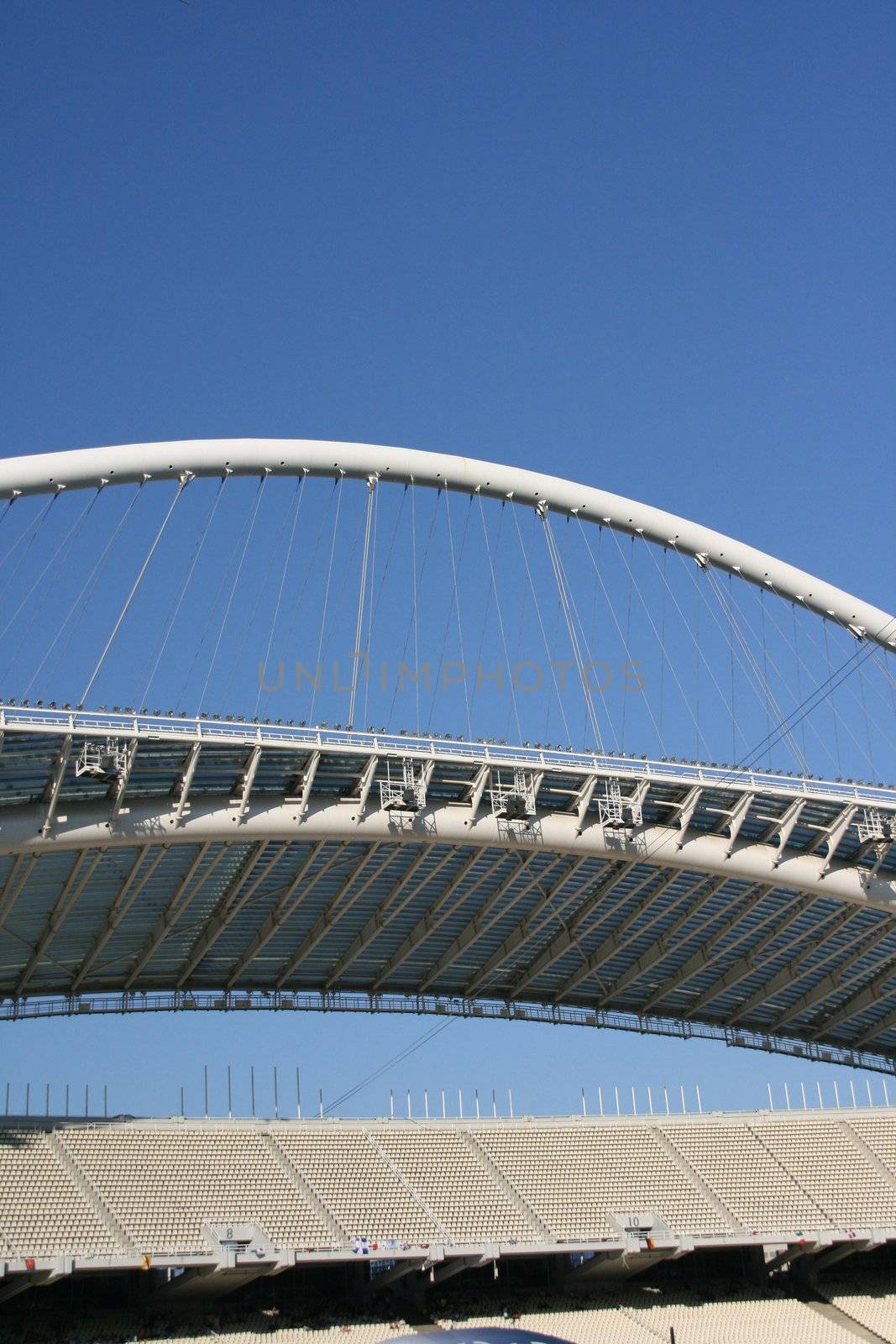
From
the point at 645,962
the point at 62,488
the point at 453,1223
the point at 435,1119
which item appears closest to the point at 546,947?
the point at 645,962

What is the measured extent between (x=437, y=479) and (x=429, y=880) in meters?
11.8

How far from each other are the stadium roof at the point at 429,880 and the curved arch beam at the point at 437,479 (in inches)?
274

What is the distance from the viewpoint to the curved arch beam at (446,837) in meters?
34.1

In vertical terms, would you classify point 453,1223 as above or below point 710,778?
below

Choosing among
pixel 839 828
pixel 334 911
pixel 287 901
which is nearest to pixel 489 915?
pixel 334 911

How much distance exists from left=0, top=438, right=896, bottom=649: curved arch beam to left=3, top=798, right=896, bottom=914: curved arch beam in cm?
817

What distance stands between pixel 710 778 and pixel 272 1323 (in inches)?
736

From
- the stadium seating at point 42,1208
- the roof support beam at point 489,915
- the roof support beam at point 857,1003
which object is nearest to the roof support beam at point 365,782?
the roof support beam at point 489,915

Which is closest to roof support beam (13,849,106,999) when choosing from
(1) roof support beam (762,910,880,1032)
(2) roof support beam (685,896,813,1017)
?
(2) roof support beam (685,896,813,1017)

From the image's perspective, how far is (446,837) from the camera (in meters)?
38.6

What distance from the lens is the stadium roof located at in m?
35.0

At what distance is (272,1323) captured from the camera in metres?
38.7

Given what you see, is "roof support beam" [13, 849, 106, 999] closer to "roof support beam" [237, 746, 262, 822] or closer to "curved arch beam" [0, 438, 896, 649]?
"roof support beam" [237, 746, 262, 822]

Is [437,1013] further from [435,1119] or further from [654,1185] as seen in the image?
[654,1185]
